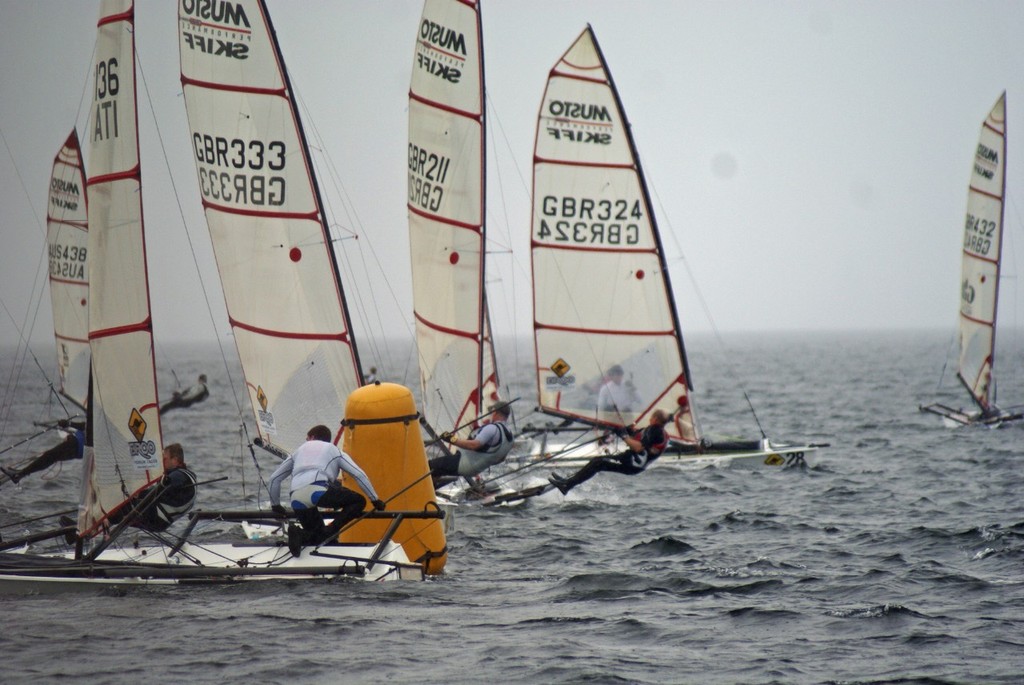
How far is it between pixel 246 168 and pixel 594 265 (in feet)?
23.4

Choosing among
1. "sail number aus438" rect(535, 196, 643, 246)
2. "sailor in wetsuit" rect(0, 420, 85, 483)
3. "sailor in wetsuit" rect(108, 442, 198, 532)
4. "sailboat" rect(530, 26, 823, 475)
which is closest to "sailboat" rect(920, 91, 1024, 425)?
"sailboat" rect(530, 26, 823, 475)

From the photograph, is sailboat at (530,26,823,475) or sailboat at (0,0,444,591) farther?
sailboat at (530,26,823,475)

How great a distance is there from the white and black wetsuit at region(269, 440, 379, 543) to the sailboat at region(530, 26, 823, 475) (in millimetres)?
9510

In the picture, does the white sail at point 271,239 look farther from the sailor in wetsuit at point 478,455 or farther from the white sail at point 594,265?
the white sail at point 594,265

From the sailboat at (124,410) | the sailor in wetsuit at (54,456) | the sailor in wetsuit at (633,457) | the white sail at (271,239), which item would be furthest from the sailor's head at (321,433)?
the sailor in wetsuit at (54,456)

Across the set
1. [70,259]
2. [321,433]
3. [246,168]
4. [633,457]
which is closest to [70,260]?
[70,259]

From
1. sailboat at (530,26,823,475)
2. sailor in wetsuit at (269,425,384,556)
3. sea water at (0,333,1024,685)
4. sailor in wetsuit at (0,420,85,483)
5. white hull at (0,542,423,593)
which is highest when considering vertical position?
sailboat at (530,26,823,475)

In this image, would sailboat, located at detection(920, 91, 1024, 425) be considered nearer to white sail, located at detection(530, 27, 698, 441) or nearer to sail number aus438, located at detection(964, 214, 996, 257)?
sail number aus438, located at detection(964, 214, 996, 257)

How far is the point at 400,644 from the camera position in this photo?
8.95m

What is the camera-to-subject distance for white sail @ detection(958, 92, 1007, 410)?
3161 cm

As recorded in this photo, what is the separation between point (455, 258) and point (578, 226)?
2.86 meters

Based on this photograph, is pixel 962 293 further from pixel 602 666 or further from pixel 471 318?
pixel 602 666

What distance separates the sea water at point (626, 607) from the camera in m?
8.50

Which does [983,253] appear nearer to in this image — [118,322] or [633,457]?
[633,457]
